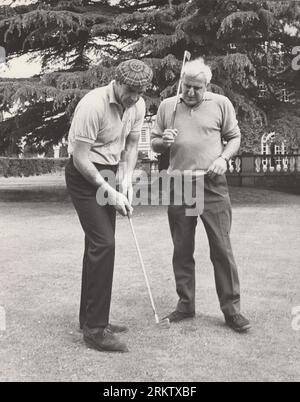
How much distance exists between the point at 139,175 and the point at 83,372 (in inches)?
694

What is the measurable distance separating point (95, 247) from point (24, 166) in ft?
112

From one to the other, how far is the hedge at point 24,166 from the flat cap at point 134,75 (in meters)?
31.3

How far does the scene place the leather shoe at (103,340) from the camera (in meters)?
4.00

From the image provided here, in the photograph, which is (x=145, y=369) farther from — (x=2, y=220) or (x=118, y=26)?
(x=118, y=26)

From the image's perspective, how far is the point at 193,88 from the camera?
4473 millimetres

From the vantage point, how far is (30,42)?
16219 millimetres

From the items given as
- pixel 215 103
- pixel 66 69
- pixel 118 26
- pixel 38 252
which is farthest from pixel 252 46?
pixel 215 103

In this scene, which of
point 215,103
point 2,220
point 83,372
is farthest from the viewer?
point 2,220
